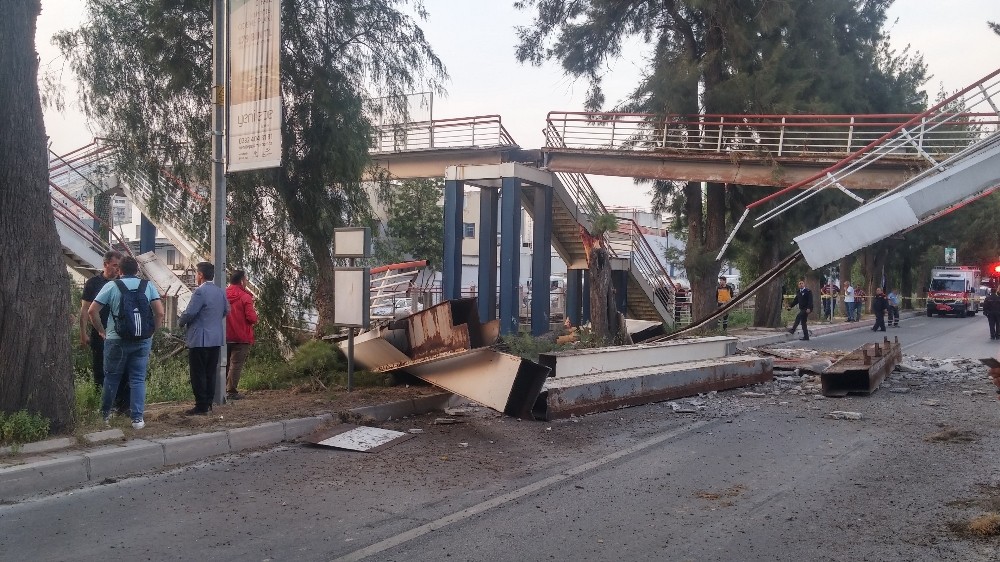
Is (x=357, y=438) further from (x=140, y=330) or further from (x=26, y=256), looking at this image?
(x=26, y=256)

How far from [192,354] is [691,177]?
52.0ft

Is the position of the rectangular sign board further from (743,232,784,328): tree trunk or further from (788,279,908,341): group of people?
(743,232,784,328): tree trunk

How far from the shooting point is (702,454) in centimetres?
837

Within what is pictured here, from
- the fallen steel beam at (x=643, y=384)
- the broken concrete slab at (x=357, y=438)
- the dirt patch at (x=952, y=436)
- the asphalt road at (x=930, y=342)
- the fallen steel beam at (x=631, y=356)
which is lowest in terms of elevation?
the asphalt road at (x=930, y=342)

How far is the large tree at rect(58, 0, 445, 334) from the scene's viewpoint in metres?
13.7

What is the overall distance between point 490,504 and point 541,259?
15373mm

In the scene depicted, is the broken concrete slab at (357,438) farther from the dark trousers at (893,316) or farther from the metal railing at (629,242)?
the dark trousers at (893,316)

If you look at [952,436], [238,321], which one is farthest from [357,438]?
[952,436]

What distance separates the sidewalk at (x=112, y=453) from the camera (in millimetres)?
6797

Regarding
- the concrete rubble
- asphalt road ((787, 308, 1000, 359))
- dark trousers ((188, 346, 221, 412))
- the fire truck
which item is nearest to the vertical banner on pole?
dark trousers ((188, 346, 221, 412))

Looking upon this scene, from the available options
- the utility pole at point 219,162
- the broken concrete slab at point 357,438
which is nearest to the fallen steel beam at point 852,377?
the broken concrete slab at point 357,438

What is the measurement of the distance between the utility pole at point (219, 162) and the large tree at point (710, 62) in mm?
14572

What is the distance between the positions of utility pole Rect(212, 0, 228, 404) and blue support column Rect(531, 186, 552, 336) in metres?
11.5

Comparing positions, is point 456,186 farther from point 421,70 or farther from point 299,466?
point 299,466
